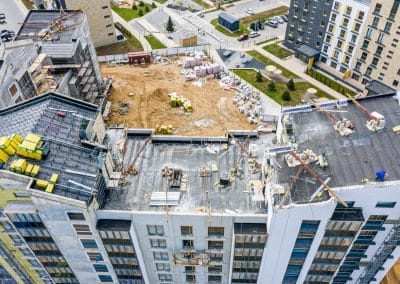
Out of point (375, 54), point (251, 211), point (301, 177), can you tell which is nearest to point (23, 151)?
point (251, 211)

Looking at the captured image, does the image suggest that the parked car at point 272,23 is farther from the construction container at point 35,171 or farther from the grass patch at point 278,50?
the construction container at point 35,171

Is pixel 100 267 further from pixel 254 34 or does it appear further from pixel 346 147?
pixel 254 34

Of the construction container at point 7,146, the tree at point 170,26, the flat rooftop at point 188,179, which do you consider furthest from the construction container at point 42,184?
the tree at point 170,26

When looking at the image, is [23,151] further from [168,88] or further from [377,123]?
[168,88]

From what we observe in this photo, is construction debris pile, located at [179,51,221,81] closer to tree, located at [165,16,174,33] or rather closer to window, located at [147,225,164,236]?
tree, located at [165,16,174,33]

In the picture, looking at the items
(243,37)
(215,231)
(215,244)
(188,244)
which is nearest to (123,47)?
(243,37)

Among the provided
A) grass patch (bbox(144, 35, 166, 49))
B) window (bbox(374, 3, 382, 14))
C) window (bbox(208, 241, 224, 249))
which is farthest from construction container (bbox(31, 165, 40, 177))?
grass patch (bbox(144, 35, 166, 49))
